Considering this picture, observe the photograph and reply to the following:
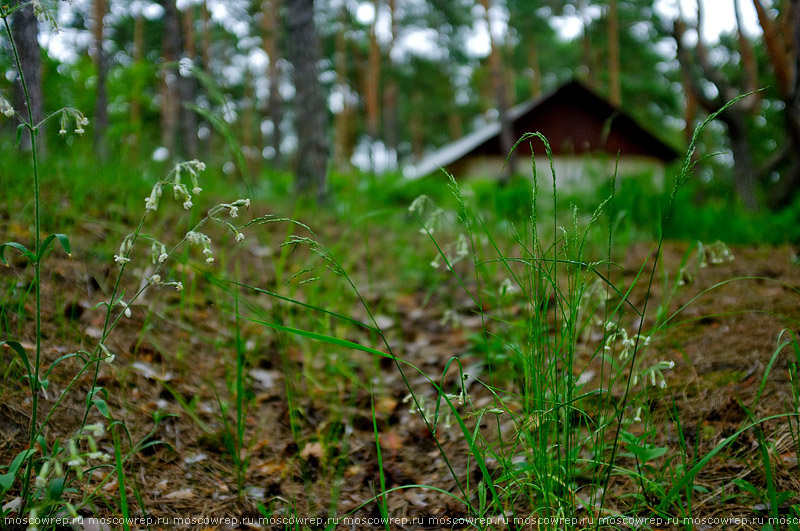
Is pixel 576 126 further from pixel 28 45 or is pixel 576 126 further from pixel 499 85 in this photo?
pixel 28 45

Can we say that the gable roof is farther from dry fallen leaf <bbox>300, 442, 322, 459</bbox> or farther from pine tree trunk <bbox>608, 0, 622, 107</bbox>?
dry fallen leaf <bbox>300, 442, 322, 459</bbox>

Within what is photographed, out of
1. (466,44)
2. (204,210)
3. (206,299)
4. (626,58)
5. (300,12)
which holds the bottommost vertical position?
(206,299)

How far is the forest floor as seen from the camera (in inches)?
53.3

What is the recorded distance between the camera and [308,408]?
200cm

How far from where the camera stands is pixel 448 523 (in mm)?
1323

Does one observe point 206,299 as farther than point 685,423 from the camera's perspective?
Yes

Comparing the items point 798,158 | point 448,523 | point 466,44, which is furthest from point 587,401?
point 466,44

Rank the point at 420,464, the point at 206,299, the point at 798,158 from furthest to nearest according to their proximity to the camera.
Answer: the point at 798,158, the point at 206,299, the point at 420,464

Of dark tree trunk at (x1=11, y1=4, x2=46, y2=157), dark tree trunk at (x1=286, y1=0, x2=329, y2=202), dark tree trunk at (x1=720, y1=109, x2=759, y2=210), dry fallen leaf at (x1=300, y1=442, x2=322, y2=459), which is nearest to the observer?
dry fallen leaf at (x1=300, y1=442, x2=322, y2=459)

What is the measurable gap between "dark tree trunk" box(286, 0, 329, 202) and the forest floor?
8.44 ft

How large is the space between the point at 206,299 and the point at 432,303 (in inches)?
54.0

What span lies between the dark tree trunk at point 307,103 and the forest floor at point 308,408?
2.57m

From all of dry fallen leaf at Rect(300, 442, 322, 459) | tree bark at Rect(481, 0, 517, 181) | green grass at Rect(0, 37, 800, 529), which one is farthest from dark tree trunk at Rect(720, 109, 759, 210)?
tree bark at Rect(481, 0, 517, 181)

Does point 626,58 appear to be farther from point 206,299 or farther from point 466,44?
point 206,299
